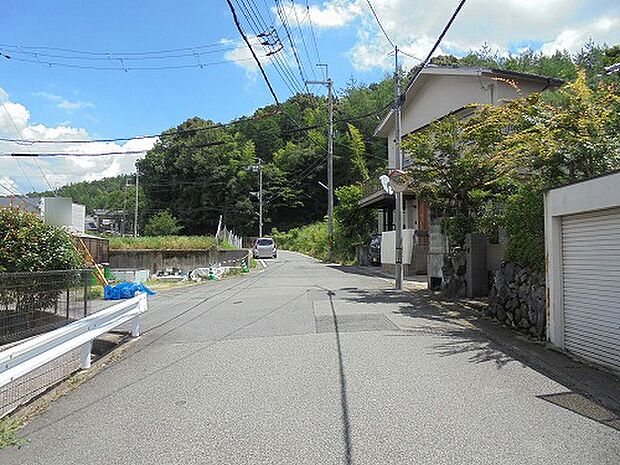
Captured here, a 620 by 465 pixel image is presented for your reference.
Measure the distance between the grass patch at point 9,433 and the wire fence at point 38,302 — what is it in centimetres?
281

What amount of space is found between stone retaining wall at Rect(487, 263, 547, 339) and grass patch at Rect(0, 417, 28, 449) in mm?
7651

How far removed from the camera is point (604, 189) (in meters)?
7.09

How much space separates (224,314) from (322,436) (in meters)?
8.02

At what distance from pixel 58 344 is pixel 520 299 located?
A: 25.6 feet

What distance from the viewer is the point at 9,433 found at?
470 centimetres

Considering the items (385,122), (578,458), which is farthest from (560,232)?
(385,122)

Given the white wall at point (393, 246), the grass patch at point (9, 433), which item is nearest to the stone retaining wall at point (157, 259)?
the white wall at point (393, 246)

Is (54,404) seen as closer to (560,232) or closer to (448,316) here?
(560,232)

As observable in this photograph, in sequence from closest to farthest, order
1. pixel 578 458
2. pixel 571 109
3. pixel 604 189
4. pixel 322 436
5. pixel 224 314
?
pixel 578 458
pixel 322 436
pixel 604 189
pixel 571 109
pixel 224 314

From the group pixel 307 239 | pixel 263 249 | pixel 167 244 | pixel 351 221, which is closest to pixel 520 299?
pixel 167 244

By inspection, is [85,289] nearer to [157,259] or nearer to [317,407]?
[317,407]

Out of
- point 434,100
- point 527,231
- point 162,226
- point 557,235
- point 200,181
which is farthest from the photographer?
point 200,181

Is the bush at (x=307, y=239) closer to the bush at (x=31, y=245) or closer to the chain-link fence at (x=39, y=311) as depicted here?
the bush at (x=31, y=245)

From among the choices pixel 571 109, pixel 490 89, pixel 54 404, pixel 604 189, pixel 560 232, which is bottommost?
pixel 54 404
